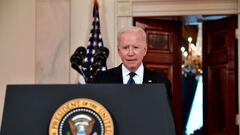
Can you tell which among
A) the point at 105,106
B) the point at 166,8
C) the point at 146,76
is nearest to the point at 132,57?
the point at 146,76

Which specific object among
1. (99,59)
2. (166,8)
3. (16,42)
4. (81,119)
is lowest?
(81,119)

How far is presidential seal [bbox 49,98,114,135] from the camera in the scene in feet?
3.31

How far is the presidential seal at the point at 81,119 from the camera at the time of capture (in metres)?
1.01

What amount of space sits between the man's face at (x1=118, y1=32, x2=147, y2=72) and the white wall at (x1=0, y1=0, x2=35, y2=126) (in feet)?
15.9

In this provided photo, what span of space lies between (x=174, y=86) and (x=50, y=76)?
6.30 ft

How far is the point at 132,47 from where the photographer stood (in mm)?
1712

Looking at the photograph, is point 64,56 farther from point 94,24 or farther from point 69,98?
point 69,98

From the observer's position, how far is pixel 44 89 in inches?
41.9

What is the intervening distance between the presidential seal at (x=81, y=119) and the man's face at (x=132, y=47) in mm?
708

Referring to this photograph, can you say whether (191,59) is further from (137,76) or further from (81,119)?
(81,119)

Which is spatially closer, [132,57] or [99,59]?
[132,57]

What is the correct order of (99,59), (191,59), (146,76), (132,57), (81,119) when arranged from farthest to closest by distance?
(191,59) → (99,59) → (146,76) → (132,57) → (81,119)

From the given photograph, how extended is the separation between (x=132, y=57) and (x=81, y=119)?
28.4 inches

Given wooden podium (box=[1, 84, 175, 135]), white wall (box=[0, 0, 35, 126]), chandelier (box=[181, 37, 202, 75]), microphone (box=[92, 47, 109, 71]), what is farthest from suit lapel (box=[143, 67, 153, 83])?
chandelier (box=[181, 37, 202, 75])
